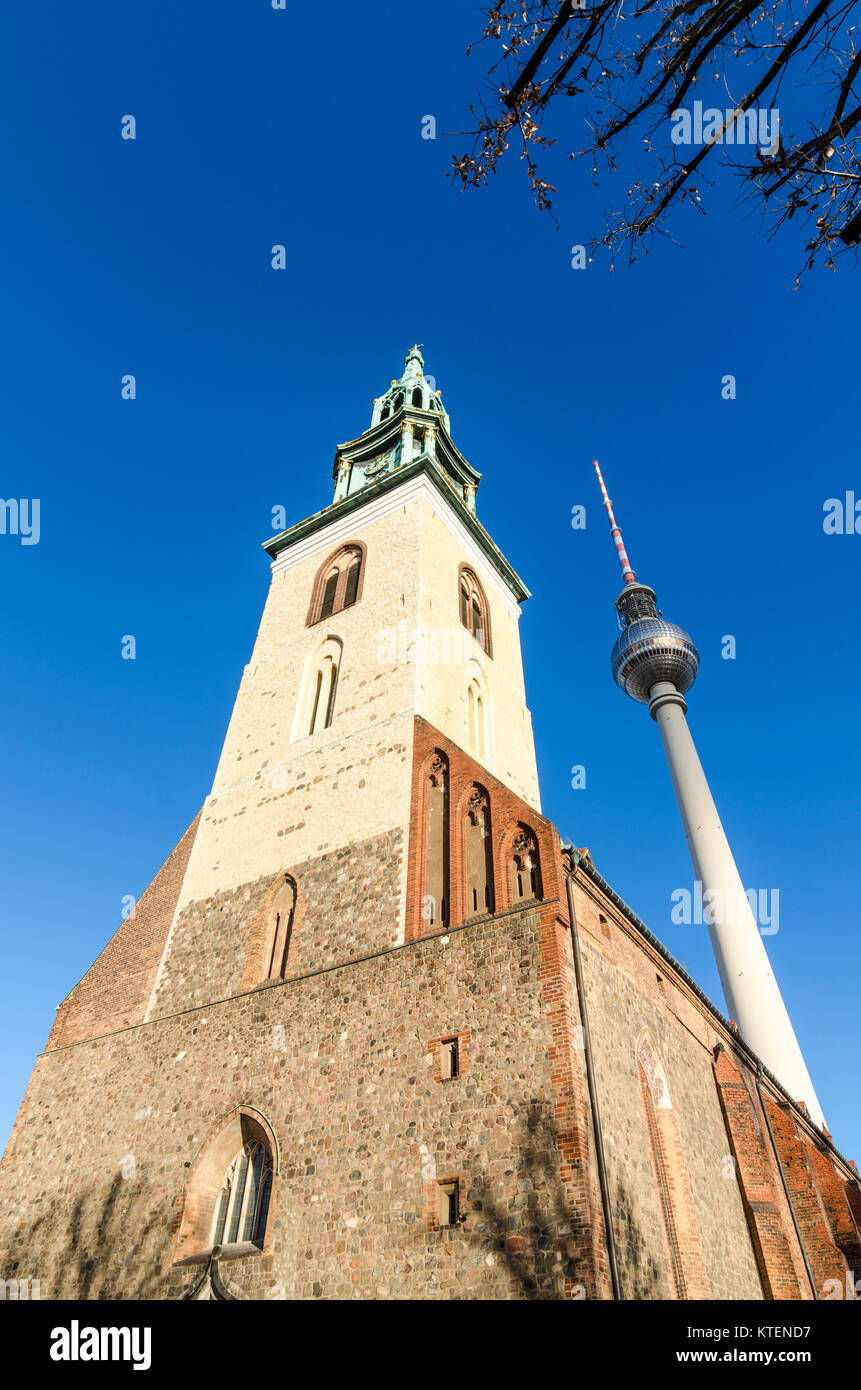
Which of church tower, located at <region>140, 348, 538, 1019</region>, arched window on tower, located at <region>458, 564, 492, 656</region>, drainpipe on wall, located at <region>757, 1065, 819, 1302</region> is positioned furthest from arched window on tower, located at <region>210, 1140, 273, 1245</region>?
arched window on tower, located at <region>458, 564, 492, 656</region>

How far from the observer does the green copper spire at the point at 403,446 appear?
27.7 meters

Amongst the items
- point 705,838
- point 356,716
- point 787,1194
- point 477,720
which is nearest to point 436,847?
point 356,716

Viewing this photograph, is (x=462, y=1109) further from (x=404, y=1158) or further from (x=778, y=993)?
(x=778, y=993)

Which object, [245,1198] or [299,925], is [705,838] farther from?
[245,1198]

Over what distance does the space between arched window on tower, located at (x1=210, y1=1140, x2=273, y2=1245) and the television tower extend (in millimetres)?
27995

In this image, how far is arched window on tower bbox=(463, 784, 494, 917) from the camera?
41.5 ft

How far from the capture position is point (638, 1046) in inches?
518

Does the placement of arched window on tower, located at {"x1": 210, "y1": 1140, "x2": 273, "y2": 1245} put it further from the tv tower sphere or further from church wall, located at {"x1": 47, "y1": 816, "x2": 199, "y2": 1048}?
the tv tower sphere

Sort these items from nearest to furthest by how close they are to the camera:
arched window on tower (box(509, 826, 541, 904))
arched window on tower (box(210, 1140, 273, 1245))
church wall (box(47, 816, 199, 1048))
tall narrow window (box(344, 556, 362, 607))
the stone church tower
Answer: the stone church tower → arched window on tower (box(210, 1140, 273, 1245)) → arched window on tower (box(509, 826, 541, 904)) → church wall (box(47, 816, 199, 1048)) → tall narrow window (box(344, 556, 362, 607))

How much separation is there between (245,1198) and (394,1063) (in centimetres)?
340

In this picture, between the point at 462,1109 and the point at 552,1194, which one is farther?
the point at 462,1109

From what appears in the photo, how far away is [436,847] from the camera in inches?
558
